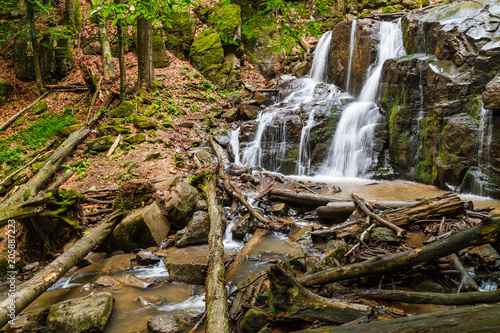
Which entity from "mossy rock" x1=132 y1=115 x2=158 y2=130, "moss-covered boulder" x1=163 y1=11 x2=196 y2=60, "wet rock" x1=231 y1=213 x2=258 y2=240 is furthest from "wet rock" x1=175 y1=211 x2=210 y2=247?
"moss-covered boulder" x1=163 y1=11 x2=196 y2=60

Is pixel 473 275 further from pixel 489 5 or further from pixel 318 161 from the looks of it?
pixel 489 5

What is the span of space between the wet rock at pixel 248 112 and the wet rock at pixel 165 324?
1041cm

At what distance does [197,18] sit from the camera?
1839 cm

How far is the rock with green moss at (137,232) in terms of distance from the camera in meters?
5.02

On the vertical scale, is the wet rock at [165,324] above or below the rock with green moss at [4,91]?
below

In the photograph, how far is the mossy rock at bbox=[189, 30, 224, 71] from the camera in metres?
16.1

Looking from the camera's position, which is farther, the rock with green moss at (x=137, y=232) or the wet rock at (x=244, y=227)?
the wet rock at (x=244, y=227)

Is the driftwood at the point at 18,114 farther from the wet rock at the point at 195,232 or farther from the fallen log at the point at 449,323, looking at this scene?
the fallen log at the point at 449,323

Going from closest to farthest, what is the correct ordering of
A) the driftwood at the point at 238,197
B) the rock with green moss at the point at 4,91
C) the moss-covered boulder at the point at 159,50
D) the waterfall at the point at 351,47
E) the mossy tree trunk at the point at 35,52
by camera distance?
1. the driftwood at the point at 238,197
2. the mossy tree trunk at the point at 35,52
3. the rock with green moss at the point at 4,91
4. the waterfall at the point at 351,47
5. the moss-covered boulder at the point at 159,50

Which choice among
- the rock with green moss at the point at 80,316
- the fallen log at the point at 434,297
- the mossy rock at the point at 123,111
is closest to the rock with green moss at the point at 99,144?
the mossy rock at the point at 123,111

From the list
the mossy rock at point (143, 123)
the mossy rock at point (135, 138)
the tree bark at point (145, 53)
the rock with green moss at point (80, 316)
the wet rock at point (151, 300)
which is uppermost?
the tree bark at point (145, 53)

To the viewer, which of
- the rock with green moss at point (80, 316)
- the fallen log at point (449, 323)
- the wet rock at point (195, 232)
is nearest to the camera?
the fallen log at point (449, 323)

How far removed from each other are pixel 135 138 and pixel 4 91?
861 cm

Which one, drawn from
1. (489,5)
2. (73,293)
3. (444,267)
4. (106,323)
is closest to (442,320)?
(444,267)
